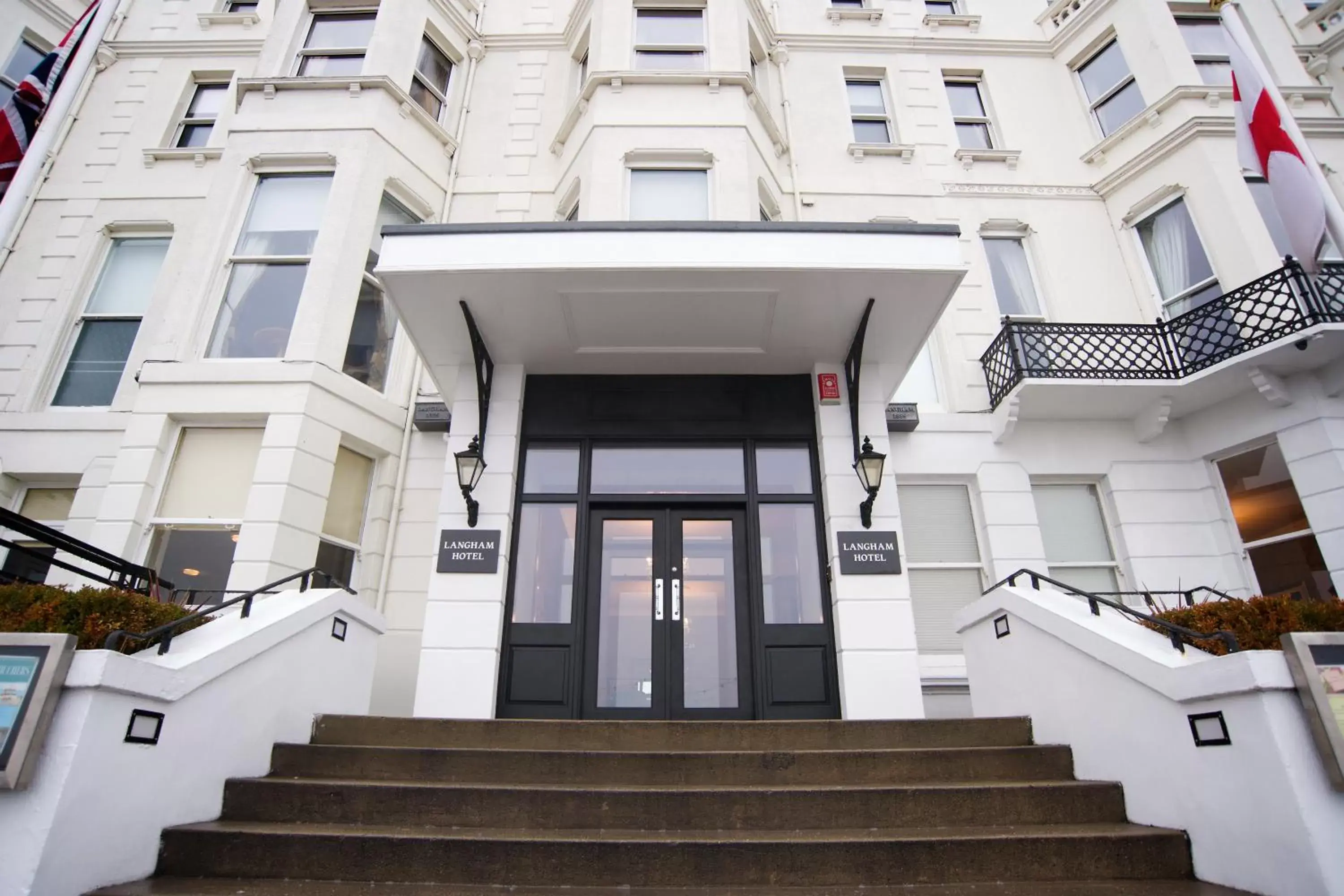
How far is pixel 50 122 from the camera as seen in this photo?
5.92 m

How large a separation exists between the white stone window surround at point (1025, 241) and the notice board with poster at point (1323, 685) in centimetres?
771

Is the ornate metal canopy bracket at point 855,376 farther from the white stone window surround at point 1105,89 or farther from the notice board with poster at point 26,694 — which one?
the white stone window surround at point 1105,89

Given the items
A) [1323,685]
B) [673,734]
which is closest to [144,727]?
[673,734]

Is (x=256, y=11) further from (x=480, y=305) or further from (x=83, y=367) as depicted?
(x=480, y=305)

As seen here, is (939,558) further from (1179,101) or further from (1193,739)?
(1179,101)

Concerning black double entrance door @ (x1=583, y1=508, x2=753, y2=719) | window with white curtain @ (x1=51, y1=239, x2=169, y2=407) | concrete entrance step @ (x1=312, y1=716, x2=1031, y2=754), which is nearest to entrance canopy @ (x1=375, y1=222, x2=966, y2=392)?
black double entrance door @ (x1=583, y1=508, x2=753, y2=719)

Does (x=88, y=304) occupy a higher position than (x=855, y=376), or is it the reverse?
(x=88, y=304)

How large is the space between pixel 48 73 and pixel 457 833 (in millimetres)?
8017

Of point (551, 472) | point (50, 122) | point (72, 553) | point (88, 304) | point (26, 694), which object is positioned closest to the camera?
point (26, 694)

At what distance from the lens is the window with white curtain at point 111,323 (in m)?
9.12

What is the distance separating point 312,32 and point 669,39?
19.5ft

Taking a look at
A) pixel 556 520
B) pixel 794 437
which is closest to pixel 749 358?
pixel 794 437

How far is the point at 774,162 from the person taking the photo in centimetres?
1070

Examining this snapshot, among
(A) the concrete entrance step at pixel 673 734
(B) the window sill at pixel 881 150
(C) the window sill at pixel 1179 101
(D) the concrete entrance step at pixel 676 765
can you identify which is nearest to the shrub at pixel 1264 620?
(D) the concrete entrance step at pixel 676 765
